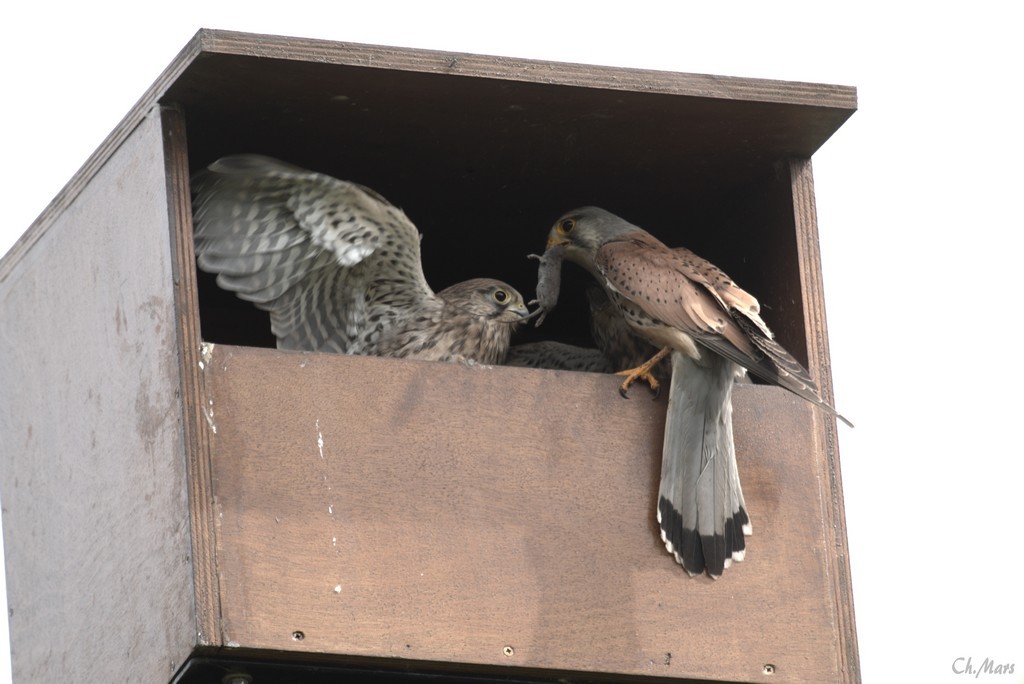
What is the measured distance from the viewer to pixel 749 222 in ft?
19.2

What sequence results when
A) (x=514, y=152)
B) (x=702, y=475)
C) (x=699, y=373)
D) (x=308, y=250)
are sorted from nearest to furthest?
(x=702, y=475) < (x=699, y=373) < (x=308, y=250) < (x=514, y=152)

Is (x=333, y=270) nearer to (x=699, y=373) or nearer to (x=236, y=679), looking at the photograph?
(x=699, y=373)

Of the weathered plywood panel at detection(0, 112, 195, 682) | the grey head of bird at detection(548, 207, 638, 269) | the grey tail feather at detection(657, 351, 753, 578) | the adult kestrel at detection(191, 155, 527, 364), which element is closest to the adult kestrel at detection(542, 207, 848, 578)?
the grey tail feather at detection(657, 351, 753, 578)

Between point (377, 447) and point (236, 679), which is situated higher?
point (377, 447)

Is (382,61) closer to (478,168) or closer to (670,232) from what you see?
(478,168)

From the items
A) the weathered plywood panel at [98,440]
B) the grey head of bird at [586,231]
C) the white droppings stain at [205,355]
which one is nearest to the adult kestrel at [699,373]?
the grey head of bird at [586,231]

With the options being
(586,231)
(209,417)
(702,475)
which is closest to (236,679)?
(209,417)

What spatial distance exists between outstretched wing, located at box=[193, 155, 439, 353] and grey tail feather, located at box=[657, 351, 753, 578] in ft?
3.05

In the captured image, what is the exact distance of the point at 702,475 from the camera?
200 inches

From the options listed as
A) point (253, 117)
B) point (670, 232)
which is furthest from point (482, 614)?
point (670, 232)

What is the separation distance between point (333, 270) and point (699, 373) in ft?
3.69

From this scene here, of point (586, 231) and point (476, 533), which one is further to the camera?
point (586, 231)

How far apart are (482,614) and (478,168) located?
146cm

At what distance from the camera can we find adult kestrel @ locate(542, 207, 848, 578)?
5.01m
